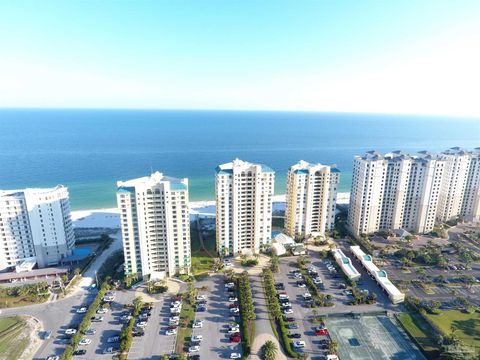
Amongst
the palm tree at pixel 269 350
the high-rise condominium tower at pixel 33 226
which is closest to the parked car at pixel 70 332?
the high-rise condominium tower at pixel 33 226

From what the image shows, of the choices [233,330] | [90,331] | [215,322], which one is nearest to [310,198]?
[215,322]

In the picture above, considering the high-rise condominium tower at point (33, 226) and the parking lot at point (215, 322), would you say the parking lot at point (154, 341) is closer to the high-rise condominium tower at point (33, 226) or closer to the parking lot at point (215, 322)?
the parking lot at point (215, 322)

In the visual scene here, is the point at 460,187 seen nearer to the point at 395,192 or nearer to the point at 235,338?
the point at 395,192

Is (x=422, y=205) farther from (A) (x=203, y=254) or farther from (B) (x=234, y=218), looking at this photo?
(A) (x=203, y=254)

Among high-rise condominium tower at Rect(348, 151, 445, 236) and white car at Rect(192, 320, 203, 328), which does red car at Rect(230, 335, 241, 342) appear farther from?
high-rise condominium tower at Rect(348, 151, 445, 236)

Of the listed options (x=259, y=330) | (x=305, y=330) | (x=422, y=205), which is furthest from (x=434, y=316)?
(x=422, y=205)
